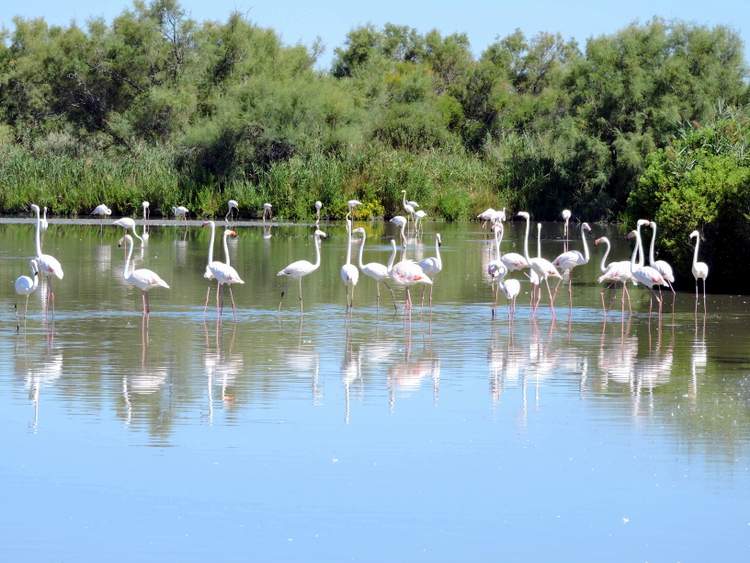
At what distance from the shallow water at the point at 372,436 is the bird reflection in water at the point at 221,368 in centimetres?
4

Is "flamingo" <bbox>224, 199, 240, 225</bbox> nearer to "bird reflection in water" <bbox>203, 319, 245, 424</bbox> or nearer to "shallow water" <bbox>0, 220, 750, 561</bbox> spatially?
"shallow water" <bbox>0, 220, 750, 561</bbox>

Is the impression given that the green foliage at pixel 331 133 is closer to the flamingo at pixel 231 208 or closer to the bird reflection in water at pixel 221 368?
the flamingo at pixel 231 208

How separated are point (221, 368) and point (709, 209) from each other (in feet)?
34.2

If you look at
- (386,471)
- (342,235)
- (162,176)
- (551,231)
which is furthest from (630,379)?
(162,176)

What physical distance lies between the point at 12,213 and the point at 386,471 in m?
37.0

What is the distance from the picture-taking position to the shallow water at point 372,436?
7.54 m

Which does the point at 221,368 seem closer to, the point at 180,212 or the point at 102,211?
the point at 102,211

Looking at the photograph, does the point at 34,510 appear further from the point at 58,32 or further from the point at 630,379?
the point at 58,32

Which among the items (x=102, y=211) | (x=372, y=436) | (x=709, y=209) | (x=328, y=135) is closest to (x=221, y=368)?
(x=372, y=436)

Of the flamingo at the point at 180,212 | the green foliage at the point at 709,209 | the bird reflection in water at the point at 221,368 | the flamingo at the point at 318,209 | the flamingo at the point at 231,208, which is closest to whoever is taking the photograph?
the bird reflection in water at the point at 221,368

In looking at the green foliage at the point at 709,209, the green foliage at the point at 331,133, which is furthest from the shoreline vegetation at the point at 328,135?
the green foliage at the point at 709,209

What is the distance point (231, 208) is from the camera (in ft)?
141

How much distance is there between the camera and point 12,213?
143 ft

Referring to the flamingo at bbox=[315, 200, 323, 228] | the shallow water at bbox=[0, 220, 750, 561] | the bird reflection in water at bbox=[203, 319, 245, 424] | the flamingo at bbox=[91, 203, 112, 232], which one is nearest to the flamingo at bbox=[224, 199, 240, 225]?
the flamingo at bbox=[315, 200, 323, 228]
